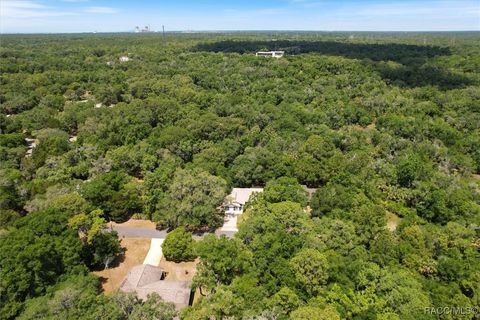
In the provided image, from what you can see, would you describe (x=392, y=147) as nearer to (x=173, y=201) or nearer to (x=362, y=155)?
(x=362, y=155)

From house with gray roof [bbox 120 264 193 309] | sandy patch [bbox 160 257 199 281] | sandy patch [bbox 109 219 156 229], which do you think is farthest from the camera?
sandy patch [bbox 109 219 156 229]

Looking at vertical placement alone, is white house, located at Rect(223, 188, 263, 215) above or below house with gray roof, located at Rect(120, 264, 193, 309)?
above

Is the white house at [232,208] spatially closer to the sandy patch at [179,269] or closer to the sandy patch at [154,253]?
the sandy patch at [179,269]

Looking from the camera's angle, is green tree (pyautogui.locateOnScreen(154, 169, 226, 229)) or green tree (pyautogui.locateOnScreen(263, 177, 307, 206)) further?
green tree (pyautogui.locateOnScreen(263, 177, 307, 206))

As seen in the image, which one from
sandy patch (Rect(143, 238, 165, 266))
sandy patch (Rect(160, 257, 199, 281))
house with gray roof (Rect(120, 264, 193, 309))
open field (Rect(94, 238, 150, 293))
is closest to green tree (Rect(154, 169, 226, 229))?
sandy patch (Rect(143, 238, 165, 266))

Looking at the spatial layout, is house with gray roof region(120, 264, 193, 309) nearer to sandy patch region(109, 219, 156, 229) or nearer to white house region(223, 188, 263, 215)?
sandy patch region(109, 219, 156, 229)
